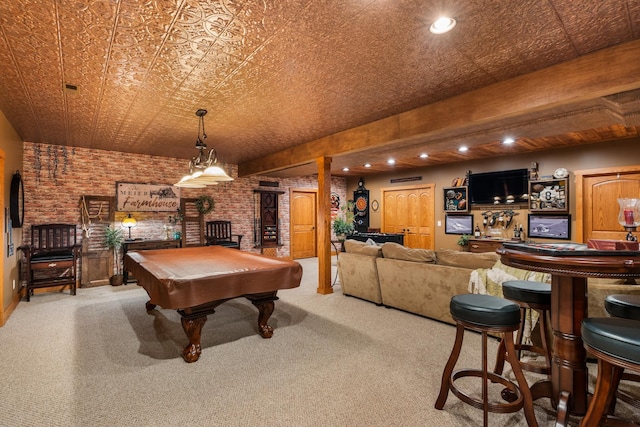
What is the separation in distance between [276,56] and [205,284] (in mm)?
2008

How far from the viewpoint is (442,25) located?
2.15 meters

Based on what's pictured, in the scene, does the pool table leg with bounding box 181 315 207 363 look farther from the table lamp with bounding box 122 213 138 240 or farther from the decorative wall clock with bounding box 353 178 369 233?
the decorative wall clock with bounding box 353 178 369 233

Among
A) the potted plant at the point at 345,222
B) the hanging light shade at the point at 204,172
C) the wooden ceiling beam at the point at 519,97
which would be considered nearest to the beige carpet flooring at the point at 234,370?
the hanging light shade at the point at 204,172

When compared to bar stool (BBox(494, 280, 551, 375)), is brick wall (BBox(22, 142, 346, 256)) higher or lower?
higher

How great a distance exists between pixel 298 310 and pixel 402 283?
57.1 inches

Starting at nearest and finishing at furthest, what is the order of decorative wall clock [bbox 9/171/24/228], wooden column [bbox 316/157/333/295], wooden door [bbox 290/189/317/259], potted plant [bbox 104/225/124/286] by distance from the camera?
decorative wall clock [bbox 9/171/24/228] < wooden column [bbox 316/157/333/295] < potted plant [bbox 104/225/124/286] < wooden door [bbox 290/189/317/259]

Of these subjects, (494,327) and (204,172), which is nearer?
(494,327)

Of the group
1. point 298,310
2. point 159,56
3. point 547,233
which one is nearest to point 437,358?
point 298,310

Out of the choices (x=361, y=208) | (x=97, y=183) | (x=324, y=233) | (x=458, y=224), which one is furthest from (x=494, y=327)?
(x=361, y=208)

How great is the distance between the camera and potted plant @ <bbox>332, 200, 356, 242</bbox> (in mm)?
8539

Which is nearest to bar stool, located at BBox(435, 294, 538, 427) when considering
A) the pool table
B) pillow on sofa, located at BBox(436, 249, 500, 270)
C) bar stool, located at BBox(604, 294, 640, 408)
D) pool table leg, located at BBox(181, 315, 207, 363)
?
bar stool, located at BBox(604, 294, 640, 408)

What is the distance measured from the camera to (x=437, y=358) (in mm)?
2871

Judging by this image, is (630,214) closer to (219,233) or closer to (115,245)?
(219,233)

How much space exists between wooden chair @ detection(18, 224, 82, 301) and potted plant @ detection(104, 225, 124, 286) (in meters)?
0.56
